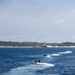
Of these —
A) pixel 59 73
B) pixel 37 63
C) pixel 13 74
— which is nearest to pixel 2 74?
pixel 13 74

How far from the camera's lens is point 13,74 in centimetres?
7806

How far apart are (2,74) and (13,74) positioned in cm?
311

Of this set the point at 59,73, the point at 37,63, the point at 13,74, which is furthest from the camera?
the point at 37,63

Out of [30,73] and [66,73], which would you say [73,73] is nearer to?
[66,73]

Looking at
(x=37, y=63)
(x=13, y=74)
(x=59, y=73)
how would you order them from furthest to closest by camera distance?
1. (x=37, y=63)
2. (x=59, y=73)
3. (x=13, y=74)

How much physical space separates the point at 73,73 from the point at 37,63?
23.5m

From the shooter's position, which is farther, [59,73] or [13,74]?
[59,73]

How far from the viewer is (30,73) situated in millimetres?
79250

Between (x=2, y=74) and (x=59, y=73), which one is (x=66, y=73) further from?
(x=2, y=74)

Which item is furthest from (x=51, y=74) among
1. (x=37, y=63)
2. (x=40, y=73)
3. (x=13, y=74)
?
(x=37, y=63)

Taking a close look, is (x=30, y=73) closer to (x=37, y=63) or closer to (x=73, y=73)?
(x=73, y=73)

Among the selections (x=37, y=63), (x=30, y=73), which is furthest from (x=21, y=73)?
(x=37, y=63)

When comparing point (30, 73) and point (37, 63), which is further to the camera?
point (37, 63)

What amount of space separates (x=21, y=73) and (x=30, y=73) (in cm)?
219
